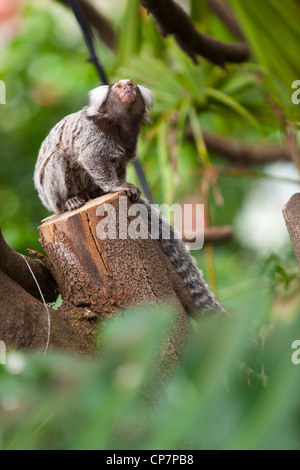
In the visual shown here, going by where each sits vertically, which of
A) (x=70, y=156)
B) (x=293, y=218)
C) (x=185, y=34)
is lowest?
(x=293, y=218)

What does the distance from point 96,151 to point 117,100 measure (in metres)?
0.17

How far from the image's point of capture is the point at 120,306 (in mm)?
1150

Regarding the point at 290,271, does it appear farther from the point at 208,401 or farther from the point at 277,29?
the point at 208,401

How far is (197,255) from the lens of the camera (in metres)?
2.90

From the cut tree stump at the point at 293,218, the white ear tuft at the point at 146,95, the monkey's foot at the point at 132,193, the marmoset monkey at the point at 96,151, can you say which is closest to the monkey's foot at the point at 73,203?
the marmoset monkey at the point at 96,151

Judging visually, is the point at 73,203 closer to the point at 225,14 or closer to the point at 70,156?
the point at 70,156

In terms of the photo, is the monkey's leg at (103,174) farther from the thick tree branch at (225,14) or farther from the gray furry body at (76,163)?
the thick tree branch at (225,14)

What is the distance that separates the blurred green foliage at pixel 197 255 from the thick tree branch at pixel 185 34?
0.53ft

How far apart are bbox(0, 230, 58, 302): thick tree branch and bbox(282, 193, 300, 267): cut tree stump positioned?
64 cm

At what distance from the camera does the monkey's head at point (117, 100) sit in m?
1.48

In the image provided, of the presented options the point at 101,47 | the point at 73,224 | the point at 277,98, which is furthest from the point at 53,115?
the point at 73,224

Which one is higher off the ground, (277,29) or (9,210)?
(277,29)

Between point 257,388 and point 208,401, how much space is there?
43 millimetres

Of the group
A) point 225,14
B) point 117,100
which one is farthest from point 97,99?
point 225,14
